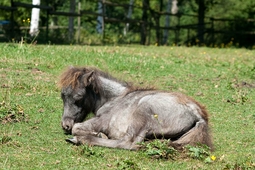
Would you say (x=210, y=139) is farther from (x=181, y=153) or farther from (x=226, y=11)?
(x=226, y=11)

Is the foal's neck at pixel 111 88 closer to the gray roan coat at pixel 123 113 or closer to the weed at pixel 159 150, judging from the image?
the gray roan coat at pixel 123 113

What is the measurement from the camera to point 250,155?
7285 mm

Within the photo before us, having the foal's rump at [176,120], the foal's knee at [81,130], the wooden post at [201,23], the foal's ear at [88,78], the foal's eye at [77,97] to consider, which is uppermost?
the wooden post at [201,23]

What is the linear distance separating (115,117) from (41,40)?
1307 cm

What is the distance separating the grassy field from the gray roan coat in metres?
0.29

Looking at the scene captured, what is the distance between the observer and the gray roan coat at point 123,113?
288 inches

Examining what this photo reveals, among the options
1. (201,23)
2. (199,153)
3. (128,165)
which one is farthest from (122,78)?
(201,23)

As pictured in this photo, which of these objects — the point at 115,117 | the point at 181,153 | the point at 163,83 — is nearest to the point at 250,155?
the point at 181,153

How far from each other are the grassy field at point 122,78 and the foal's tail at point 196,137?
0.78ft

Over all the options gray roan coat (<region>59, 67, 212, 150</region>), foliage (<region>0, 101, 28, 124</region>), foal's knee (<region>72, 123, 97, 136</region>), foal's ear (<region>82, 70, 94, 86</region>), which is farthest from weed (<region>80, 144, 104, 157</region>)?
foliage (<region>0, 101, 28, 124</region>)

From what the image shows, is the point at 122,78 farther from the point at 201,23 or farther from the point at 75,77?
the point at 201,23

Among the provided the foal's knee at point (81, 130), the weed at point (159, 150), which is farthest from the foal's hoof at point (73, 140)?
the weed at point (159, 150)

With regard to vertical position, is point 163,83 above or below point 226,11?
below

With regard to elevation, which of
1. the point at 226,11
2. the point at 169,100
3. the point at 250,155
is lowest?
the point at 250,155
